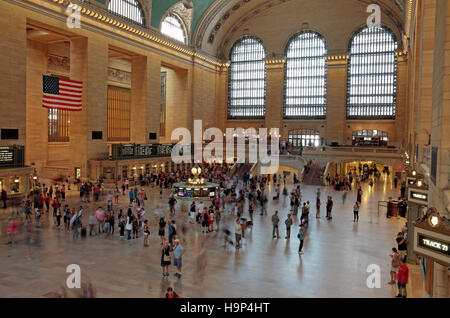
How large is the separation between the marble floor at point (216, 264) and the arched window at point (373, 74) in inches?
1023

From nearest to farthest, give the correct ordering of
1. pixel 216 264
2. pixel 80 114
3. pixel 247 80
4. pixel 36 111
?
1. pixel 216 264
2. pixel 80 114
3. pixel 36 111
4. pixel 247 80

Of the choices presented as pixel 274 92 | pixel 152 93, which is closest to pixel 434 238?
pixel 152 93

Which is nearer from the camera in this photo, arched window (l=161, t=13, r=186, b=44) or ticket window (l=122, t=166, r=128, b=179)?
ticket window (l=122, t=166, r=128, b=179)

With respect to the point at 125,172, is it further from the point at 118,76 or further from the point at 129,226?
the point at 129,226

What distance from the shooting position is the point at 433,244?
5043mm

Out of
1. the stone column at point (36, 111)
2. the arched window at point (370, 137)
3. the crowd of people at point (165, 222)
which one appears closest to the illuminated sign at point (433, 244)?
the crowd of people at point (165, 222)

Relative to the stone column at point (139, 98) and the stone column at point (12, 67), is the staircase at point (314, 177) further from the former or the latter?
the stone column at point (12, 67)

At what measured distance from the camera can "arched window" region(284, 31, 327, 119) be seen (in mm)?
40156

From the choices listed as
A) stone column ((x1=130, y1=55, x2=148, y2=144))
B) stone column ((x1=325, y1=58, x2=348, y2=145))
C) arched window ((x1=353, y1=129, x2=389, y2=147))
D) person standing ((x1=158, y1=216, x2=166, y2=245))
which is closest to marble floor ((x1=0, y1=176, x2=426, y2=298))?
person standing ((x1=158, y1=216, x2=166, y2=245))

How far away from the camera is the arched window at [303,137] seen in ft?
133

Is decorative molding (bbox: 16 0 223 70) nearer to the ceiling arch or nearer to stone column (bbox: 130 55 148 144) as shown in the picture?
stone column (bbox: 130 55 148 144)

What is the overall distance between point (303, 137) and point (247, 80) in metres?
9.58

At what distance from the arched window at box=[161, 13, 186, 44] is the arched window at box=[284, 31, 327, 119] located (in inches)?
481

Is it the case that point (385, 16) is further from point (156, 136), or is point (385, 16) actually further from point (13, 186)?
point (13, 186)
